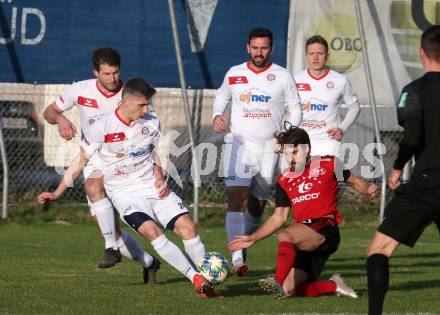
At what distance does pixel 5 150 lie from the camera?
55.6 feet

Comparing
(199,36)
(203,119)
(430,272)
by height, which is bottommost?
(430,272)

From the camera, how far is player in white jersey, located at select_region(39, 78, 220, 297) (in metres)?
9.69

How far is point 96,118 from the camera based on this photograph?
1126 centimetres

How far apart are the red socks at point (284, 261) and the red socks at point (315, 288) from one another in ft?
1.46

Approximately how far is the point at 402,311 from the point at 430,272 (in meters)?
3.33

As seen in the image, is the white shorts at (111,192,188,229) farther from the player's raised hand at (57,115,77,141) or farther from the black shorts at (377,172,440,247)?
the black shorts at (377,172,440,247)

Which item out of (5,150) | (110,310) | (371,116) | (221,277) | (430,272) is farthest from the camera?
(371,116)

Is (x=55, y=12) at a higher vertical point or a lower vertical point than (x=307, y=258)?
higher

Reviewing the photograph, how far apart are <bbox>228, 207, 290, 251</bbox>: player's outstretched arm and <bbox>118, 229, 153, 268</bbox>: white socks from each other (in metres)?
1.52

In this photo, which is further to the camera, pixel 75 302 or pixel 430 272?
pixel 430 272

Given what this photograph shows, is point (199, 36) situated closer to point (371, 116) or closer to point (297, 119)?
point (371, 116)

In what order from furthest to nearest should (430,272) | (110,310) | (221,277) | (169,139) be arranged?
(169,139)
(430,272)
(221,277)
(110,310)

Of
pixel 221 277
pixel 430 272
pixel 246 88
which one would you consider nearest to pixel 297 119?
pixel 246 88

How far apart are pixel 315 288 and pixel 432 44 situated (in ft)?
9.19
